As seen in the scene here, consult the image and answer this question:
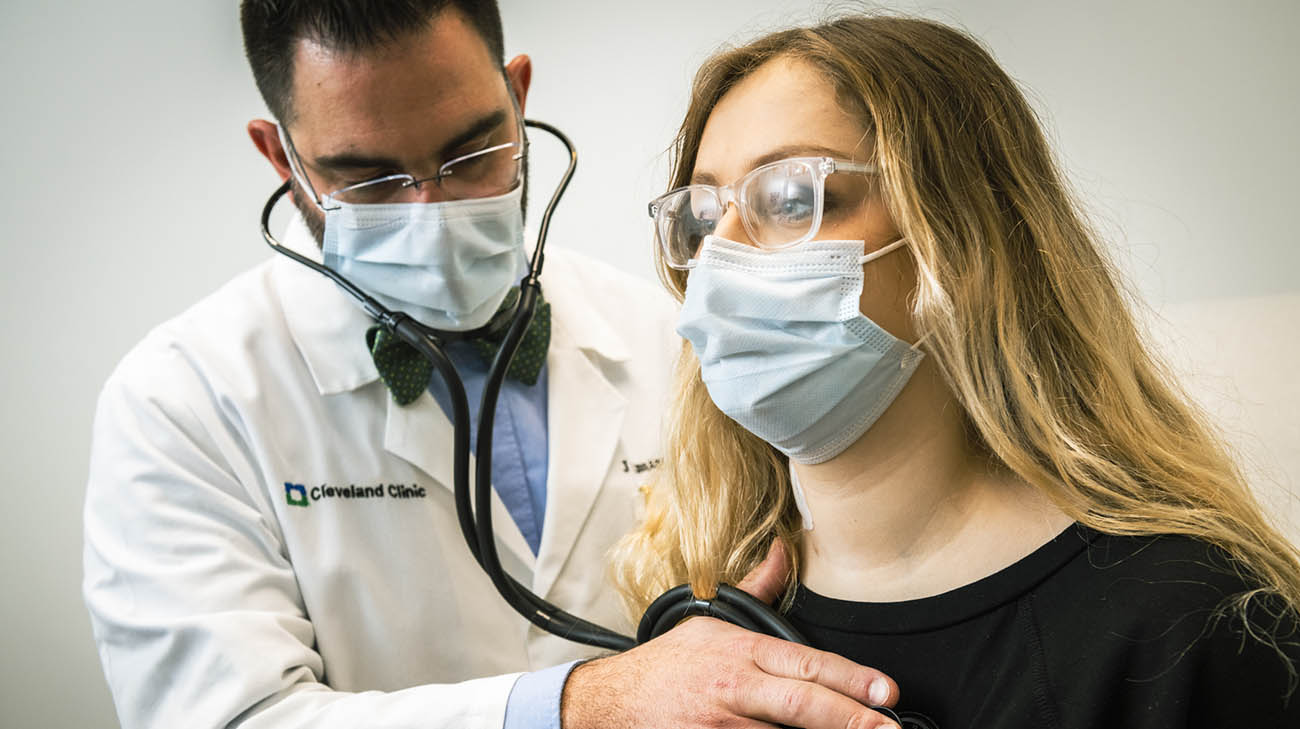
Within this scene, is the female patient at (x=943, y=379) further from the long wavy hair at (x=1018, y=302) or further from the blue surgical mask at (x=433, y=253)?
the blue surgical mask at (x=433, y=253)

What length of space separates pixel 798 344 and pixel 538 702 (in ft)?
1.82

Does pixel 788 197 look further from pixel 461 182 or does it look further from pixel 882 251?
pixel 461 182

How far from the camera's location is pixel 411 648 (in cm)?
147

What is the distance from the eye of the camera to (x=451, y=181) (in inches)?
55.3

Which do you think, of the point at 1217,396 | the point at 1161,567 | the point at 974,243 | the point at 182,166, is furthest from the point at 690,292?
the point at 182,166

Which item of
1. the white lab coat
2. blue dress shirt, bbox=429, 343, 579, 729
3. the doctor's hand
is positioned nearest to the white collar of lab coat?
the white lab coat

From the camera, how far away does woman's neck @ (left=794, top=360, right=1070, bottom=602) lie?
100 centimetres

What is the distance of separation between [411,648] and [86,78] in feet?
4.29

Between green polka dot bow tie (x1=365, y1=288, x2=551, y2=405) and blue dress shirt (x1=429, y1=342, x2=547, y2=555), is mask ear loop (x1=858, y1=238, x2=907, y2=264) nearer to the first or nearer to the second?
green polka dot bow tie (x1=365, y1=288, x2=551, y2=405)

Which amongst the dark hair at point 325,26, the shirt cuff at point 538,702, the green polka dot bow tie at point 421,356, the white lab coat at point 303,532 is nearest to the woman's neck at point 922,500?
the shirt cuff at point 538,702

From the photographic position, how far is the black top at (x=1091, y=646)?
0.82 meters

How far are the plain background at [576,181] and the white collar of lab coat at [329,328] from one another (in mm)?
489

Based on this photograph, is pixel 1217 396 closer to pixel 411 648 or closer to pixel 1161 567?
pixel 1161 567

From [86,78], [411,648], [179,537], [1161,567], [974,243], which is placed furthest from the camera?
[86,78]
